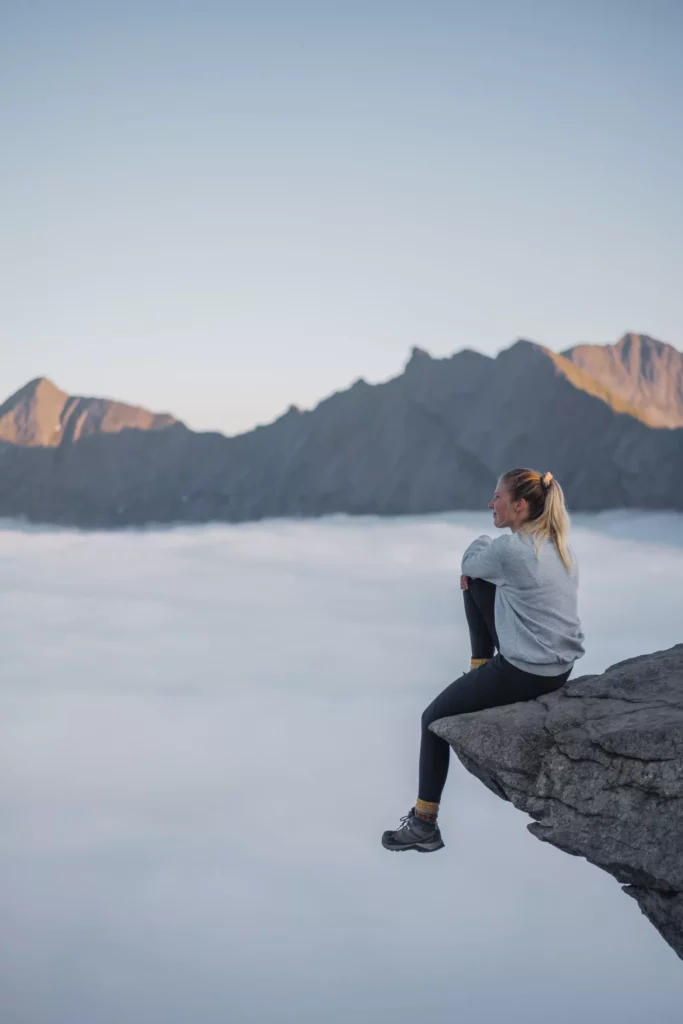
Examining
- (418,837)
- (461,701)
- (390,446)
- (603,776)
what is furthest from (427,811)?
(390,446)

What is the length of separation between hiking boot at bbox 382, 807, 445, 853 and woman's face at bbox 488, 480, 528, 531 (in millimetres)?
1493

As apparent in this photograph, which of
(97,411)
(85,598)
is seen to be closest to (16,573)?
(85,598)

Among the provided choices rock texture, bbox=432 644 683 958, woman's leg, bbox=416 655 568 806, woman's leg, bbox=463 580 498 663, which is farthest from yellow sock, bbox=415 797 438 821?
woman's leg, bbox=463 580 498 663

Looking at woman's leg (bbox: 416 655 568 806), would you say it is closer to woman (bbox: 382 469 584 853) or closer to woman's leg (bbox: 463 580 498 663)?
woman (bbox: 382 469 584 853)

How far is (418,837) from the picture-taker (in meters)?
3.69

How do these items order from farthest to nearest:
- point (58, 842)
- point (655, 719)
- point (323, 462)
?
point (323, 462)
point (58, 842)
point (655, 719)

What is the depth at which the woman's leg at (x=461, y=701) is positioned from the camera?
3639mm

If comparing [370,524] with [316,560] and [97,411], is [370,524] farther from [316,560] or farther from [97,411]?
[97,411]

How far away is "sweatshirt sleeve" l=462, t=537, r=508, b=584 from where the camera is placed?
345 cm

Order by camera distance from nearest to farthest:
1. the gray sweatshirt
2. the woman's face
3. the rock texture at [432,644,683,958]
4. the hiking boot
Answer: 1. the rock texture at [432,644,683,958]
2. the gray sweatshirt
3. the woman's face
4. the hiking boot

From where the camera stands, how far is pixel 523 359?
969 inches

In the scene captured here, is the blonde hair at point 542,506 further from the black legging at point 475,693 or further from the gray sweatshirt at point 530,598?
the black legging at point 475,693

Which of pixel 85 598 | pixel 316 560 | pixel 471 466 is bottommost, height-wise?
pixel 85 598

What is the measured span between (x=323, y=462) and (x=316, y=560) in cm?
351
